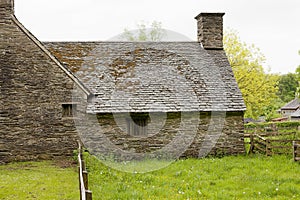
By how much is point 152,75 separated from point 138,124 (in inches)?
125

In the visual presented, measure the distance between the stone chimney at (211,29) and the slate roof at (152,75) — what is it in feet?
1.47

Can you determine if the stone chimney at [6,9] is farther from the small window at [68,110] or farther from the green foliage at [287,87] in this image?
the green foliage at [287,87]

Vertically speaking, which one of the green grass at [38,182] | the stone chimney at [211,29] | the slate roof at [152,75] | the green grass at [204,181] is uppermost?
the stone chimney at [211,29]

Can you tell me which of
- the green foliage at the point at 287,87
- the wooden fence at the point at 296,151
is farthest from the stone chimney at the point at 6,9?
the green foliage at the point at 287,87

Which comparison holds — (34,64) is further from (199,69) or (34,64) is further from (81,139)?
(199,69)

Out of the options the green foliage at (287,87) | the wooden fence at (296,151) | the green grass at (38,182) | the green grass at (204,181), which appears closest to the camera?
the green grass at (204,181)

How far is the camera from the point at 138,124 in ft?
65.3

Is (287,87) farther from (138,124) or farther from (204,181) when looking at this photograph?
(204,181)

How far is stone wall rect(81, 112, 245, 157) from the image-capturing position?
1944cm

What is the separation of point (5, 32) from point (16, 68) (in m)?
1.77

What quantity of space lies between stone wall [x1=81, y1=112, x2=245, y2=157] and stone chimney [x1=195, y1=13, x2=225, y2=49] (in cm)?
535

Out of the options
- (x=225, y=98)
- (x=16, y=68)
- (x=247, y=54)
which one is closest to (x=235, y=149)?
(x=225, y=98)

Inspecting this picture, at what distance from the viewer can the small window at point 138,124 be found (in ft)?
64.8

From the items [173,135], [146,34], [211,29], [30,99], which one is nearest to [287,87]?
[146,34]
